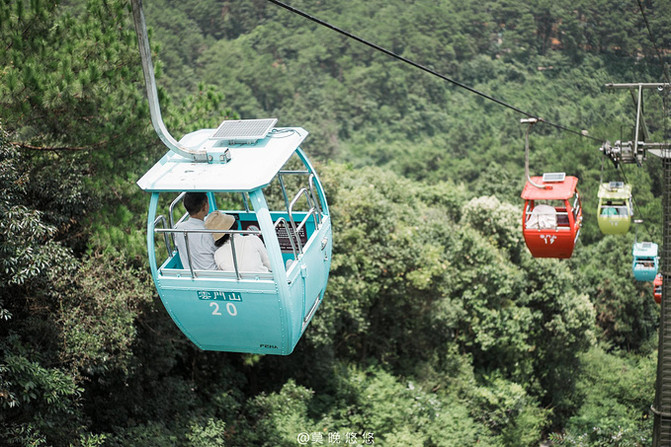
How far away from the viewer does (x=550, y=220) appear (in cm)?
1096

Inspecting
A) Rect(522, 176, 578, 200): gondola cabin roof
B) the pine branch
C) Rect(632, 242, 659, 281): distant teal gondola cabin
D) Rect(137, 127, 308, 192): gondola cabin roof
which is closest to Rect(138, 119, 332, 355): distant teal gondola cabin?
Rect(137, 127, 308, 192): gondola cabin roof

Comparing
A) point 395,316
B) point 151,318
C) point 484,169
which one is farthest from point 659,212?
point 151,318

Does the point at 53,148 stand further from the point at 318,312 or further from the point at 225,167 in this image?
the point at 318,312

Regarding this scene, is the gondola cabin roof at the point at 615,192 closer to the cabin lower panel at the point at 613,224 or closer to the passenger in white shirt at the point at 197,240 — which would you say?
the cabin lower panel at the point at 613,224

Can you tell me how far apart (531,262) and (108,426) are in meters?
13.8

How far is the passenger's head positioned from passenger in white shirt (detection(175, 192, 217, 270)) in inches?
2.9

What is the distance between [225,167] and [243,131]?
0.63m

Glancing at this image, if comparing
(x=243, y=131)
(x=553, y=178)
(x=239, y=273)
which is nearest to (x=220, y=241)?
(x=239, y=273)

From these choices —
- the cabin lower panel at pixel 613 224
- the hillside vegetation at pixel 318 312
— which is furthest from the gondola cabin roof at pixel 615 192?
the hillside vegetation at pixel 318 312

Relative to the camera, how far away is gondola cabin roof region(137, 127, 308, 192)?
202 inches

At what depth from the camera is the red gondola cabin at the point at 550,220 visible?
10.4 metres

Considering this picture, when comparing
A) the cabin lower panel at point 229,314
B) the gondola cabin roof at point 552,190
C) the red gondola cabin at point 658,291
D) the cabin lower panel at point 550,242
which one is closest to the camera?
the cabin lower panel at point 229,314

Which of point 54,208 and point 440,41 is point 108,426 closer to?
point 54,208

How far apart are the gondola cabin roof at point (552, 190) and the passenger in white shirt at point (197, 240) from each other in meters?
5.67
